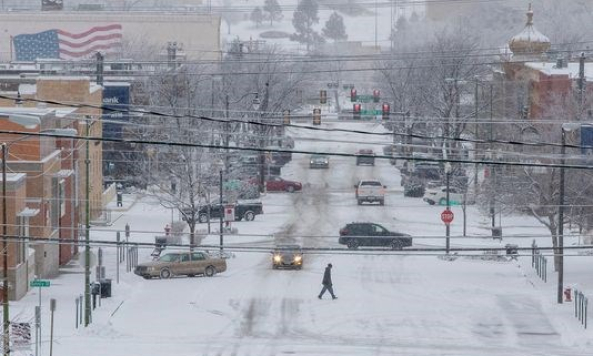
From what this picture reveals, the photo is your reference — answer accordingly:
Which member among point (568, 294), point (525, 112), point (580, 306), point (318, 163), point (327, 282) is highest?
point (525, 112)

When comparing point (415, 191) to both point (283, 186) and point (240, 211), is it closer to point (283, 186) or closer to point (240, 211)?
point (283, 186)

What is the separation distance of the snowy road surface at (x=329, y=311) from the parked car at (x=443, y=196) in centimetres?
682

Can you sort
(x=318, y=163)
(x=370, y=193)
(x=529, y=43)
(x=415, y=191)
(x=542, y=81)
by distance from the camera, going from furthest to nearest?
(x=318, y=163)
(x=529, y=43)
(x=415, y=191)
(x=542, y=81)
(x=370, y=193)

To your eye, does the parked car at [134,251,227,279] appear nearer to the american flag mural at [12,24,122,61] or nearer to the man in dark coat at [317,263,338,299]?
the man in dark coat at [317,263,338,299]

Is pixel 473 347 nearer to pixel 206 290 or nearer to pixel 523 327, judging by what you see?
pixel 523 327

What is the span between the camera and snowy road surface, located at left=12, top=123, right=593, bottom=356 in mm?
29938

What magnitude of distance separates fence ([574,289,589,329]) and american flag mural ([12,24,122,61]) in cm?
6110

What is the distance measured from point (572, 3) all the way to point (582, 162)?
116 m

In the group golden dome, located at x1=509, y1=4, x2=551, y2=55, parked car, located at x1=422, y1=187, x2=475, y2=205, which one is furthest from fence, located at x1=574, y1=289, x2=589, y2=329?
golden dome, located at x1=509, y1=4, x2=551, y2=55

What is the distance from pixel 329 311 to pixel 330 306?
0.63 meters

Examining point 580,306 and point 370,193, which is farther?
point 370,193

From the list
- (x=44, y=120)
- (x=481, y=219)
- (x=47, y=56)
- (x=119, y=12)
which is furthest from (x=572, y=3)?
(x=44, y=120)

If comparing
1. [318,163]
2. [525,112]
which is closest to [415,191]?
[525,112]

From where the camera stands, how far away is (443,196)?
54.0m
